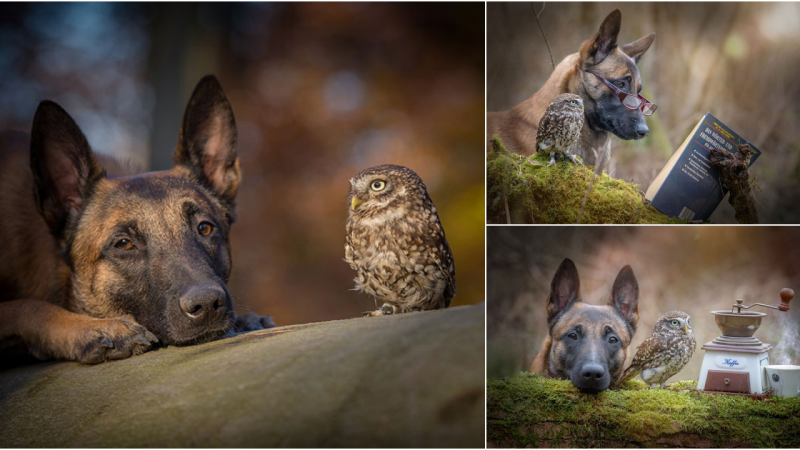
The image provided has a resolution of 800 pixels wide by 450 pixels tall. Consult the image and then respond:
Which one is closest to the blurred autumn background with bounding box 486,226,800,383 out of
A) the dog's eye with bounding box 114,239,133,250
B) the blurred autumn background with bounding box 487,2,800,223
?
the blurred autumn background with bounding box 487,2,800,223

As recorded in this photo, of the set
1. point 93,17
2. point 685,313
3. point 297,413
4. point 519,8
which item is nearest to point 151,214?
point 297,413

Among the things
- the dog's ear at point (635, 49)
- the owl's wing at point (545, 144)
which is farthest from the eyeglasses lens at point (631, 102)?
the owl's wing at point (545, 144)

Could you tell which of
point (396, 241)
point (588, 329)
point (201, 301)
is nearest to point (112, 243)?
point (201, 301)

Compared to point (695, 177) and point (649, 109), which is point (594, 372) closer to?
point (695, 177)

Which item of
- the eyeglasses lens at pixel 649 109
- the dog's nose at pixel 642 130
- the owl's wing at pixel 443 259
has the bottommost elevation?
the owl's wing at pixel 443 259

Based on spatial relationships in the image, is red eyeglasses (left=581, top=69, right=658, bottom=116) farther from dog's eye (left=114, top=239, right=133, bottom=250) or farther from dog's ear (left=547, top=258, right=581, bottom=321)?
dog's eye (left=114, top=239, right=133, bottom=250)

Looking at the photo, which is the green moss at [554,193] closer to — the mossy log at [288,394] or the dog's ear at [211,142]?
the mossy log at [288,394]
